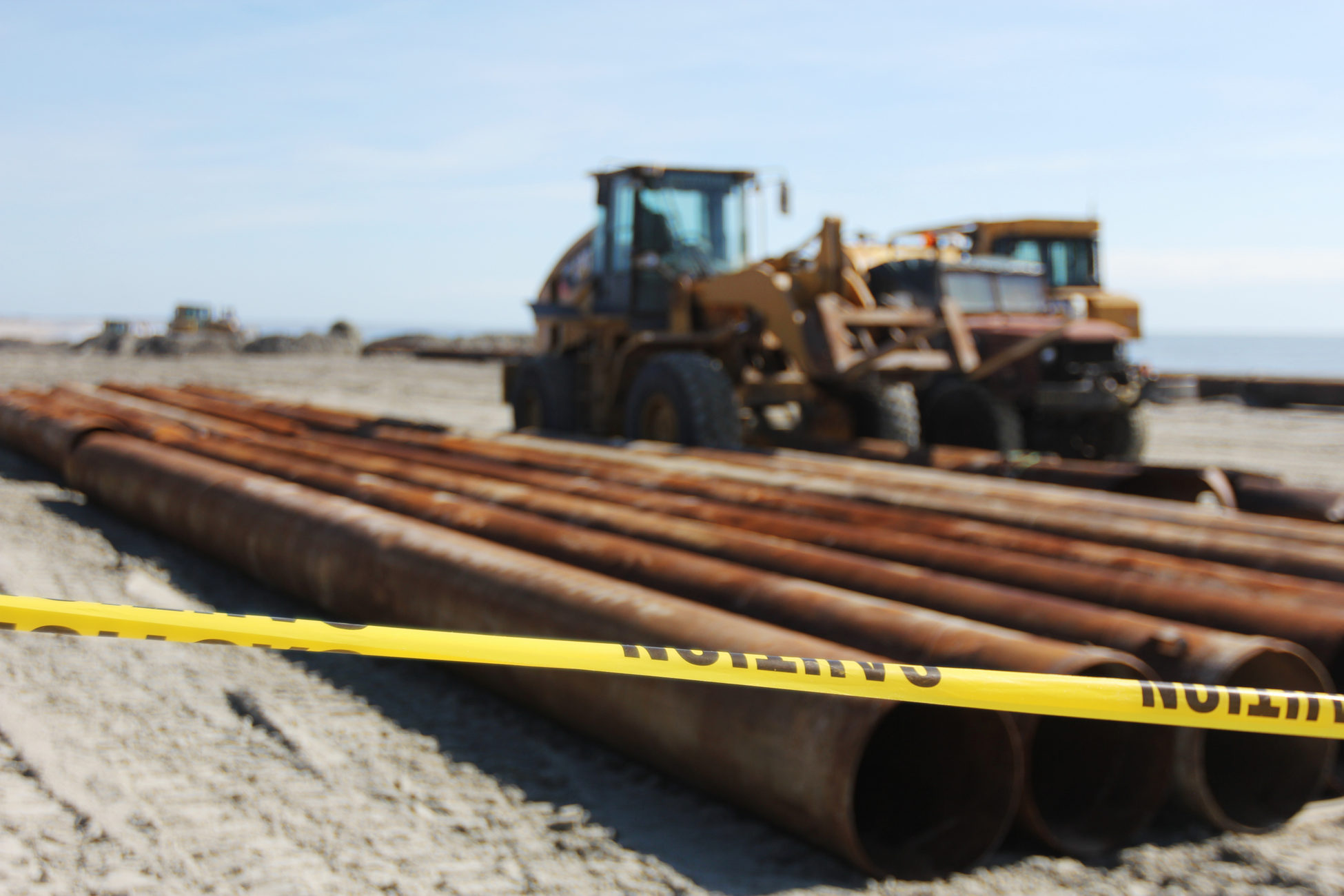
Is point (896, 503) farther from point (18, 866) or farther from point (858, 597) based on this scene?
point (18, 866)

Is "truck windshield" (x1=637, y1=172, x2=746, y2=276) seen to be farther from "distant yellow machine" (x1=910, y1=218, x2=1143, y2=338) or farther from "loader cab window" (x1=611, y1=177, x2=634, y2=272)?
"distant yellow machine" (x1=910, y1=218, x2=1143, y2=338)

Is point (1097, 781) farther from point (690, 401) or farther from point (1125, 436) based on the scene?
point (1125, 436)

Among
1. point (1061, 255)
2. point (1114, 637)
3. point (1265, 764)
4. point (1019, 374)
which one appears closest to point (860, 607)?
point (1114, 637)

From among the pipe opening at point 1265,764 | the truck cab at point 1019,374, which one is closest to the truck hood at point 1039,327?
the truck cab at point 1019,374

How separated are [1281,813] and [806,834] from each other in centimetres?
Result: 168

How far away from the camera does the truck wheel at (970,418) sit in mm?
11180

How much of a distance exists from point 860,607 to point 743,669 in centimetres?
205

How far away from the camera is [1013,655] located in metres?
3.44

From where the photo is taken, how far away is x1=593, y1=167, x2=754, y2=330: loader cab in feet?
37.5

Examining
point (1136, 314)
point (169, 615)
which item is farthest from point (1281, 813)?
point (1136, 314)

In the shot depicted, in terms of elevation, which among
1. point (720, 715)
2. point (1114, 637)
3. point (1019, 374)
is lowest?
point (720, 715)

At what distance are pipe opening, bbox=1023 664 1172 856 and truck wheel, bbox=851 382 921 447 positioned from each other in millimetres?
6793

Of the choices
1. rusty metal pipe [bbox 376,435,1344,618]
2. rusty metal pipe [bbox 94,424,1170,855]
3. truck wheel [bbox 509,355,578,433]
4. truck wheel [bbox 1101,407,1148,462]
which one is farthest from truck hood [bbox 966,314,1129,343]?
rusty metal pipe [bbox 94,424,1170,855]

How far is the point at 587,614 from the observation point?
4180mm
